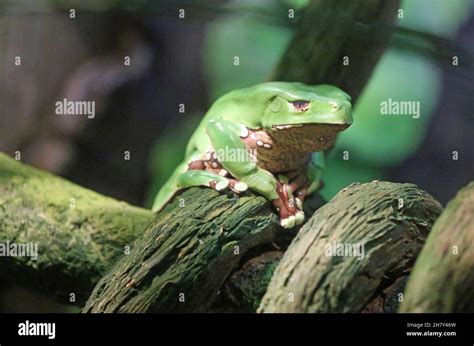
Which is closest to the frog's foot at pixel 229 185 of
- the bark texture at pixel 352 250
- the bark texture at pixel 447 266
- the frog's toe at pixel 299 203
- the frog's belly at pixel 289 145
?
the frog's belly at pixel 289 145

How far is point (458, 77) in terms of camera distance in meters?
3.33

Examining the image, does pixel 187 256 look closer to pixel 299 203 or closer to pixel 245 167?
pixel 245 167

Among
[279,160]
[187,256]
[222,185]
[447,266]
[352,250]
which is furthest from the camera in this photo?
[279,160]

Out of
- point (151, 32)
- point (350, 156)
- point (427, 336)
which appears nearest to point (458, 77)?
point (350, 156)

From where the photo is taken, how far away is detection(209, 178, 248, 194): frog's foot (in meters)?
3.05

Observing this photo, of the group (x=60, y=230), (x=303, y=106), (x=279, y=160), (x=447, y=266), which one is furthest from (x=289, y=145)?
(x=60, y=230)

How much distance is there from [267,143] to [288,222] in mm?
415

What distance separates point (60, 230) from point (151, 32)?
3.88ft

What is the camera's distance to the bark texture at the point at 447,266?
8.46ft

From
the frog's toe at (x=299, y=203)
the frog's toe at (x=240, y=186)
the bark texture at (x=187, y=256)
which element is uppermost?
the frog's toe at (x=240, y=186)

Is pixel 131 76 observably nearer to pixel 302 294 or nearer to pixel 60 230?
pixel 60 230

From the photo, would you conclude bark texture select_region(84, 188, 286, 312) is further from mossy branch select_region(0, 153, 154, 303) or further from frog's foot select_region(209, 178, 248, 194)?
mossy branch select_region(0, 153, 154, 303)

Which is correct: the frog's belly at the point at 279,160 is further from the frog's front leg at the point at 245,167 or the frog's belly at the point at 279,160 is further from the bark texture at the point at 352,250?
the bark texture at the point at 352,250

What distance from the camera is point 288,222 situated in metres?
3.11
